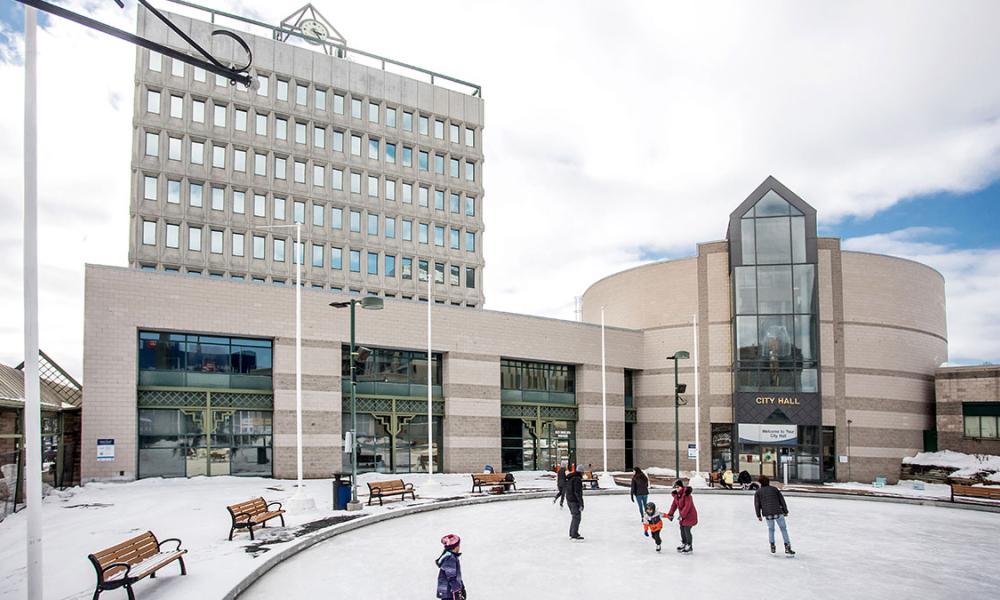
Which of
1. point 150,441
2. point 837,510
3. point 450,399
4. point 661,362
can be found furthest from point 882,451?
point 150,441

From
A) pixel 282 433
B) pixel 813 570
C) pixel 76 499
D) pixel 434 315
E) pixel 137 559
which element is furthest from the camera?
pixel 434 315

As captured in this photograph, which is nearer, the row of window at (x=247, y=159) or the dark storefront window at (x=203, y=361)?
the dark storefront window at (x=203, y=361)

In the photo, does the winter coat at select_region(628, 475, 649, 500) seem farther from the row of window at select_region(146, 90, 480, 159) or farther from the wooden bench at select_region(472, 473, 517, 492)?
the row of window at select_region(146, 90, 480, 159)

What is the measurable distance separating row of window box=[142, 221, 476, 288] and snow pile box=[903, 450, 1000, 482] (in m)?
34.3

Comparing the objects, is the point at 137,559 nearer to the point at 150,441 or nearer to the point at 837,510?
the point at 150,441

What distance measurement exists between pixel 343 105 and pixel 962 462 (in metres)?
48.3

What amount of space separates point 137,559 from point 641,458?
39455 mm

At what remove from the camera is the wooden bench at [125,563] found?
1093 centimetres

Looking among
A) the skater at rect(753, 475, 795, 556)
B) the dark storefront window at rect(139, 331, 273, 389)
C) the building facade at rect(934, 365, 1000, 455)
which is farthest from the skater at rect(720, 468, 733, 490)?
the dark storefront window at rect(139, 331, 273, 389)

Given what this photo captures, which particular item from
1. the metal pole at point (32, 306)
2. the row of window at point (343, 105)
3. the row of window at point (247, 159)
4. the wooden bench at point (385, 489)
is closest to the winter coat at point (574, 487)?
the wooden bench at point (385, 489)

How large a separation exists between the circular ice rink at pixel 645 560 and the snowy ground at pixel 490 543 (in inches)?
1.8

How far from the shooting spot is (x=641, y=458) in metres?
48.0

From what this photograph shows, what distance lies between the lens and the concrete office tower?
49188mm

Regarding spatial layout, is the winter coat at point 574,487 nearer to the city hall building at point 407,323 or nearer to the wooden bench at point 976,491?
the city hall building at point 407,323
